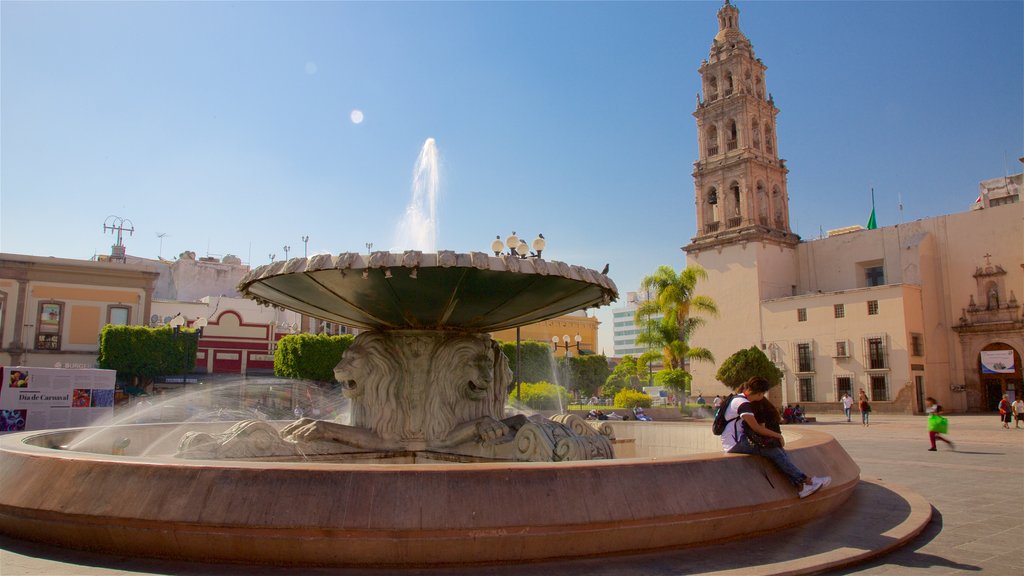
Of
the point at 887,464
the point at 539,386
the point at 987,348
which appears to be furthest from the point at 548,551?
the point at 987,348

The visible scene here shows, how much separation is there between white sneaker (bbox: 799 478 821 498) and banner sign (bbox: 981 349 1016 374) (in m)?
33.9

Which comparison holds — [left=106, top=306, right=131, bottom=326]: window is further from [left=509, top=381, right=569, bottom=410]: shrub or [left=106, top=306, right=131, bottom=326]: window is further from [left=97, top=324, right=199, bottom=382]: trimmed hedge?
[left=509, top=381, right=569, bottom=410]: shrub

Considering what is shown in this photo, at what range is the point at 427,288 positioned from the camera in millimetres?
5285

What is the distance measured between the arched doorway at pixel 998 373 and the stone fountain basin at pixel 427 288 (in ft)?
109

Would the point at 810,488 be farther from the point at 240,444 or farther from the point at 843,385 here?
the point at 843,385

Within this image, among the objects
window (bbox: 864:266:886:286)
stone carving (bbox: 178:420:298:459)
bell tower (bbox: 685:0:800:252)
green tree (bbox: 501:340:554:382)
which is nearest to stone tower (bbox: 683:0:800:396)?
bell tower (bbox: 685:0:800:252)

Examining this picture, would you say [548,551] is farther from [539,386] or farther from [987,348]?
[987,348]

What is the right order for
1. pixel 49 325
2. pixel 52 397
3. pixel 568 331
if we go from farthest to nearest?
pixel 568 331, pixel 49 325, pixel 52 397

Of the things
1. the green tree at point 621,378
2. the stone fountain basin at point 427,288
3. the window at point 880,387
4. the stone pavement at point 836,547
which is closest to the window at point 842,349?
the window at point 880,387

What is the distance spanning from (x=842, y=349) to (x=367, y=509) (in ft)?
113

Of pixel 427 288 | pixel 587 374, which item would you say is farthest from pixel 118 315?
pixel 427 288

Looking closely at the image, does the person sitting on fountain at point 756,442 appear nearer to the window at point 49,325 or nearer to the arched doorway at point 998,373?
the arched doorway at point 998,373

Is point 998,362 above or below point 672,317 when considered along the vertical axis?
below

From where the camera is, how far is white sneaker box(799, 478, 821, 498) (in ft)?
14.5
